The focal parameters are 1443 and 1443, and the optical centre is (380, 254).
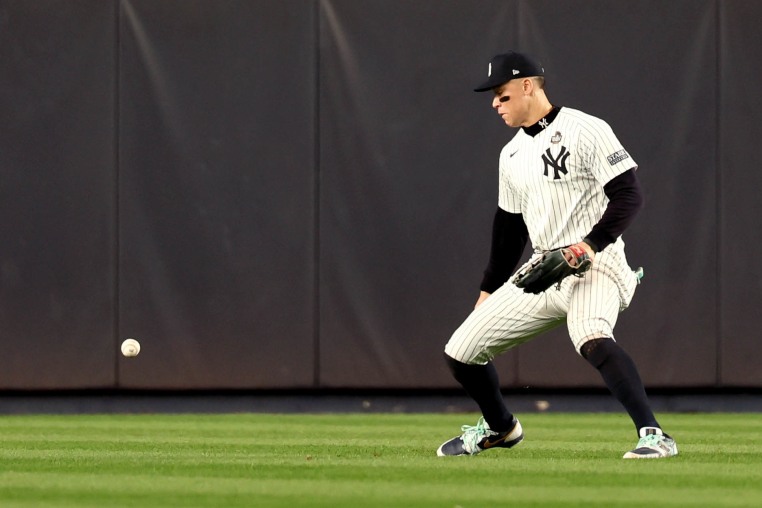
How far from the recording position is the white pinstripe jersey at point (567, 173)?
5.75 meters

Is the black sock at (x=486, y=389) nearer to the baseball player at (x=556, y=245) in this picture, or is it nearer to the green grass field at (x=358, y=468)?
the baseball player at (x=556, y=245)

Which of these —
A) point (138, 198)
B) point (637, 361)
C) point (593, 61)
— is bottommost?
point (637, 361)

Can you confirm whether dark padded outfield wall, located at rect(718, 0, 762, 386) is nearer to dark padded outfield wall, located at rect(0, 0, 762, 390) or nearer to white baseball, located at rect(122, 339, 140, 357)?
dark padded outfield wall, located at rect(0, 0, 762, 390)

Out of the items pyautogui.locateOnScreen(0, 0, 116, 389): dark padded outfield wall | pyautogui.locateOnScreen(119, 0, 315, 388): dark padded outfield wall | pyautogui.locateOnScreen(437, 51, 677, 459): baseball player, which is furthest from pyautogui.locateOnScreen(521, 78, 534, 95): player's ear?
pyautogui.locateOnScreen(0, 0, 116, 389): dark padded outfield wall

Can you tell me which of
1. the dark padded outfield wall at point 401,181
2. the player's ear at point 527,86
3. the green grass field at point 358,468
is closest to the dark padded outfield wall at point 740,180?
the green grass field at point 358,468

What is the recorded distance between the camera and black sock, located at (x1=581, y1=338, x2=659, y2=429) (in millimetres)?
5535

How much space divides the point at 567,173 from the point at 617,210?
30 cm

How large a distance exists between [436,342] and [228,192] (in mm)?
1732

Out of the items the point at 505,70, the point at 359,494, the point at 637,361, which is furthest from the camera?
the point at 637,361

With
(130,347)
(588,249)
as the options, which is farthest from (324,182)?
(588,249)

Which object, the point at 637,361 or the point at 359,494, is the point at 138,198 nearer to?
the point at 637,361

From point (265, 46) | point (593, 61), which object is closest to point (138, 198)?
point (265, 46)

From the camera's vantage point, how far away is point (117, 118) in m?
9.68

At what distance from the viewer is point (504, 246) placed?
245 inches
